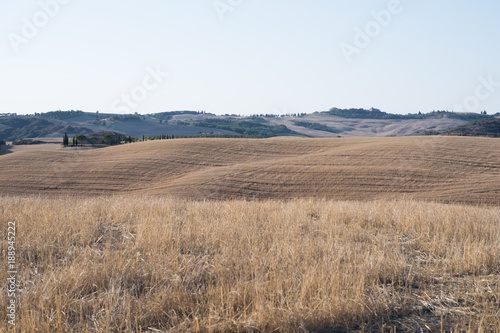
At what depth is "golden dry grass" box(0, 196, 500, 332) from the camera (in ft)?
13.4

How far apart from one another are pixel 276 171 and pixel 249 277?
35.7 m

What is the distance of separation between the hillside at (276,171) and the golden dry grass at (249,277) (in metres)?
25.6

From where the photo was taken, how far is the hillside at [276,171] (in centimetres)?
3453

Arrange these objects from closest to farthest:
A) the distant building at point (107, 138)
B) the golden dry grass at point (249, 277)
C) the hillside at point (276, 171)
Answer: the golden dry grass at point (249, 277)
the hillside at point (276, 171)
the distant building at point (107, 138)

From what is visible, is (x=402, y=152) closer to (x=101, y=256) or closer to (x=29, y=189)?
(x=29, y=189)

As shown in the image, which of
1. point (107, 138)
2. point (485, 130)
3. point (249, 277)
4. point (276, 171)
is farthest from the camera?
point (485, 130)

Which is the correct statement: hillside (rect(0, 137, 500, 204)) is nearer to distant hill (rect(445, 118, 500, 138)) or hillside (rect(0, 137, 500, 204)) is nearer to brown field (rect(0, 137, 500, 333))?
brown field (rect(0, 137, 500, 333))

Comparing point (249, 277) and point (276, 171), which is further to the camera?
point (276, 171)

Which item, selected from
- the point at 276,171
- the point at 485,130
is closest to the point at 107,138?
the point at 276,171

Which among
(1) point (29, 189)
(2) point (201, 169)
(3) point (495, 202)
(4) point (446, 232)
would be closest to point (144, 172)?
(2) point (201, 169)

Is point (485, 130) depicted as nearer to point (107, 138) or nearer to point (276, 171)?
point (276, 171)

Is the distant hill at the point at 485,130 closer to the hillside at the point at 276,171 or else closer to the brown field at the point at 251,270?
the hillside at the point at 276,171

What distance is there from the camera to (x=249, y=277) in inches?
200

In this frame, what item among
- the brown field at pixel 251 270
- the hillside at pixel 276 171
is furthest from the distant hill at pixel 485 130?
the brown field at pixel 251 270
